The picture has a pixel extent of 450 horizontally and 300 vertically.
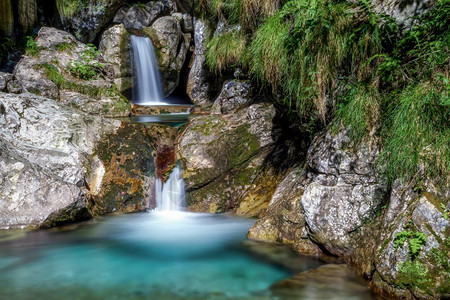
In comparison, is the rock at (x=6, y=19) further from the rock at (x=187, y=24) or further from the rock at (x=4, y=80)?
the rock at (x=187, y=24)

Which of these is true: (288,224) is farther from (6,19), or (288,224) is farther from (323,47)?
(6,19)

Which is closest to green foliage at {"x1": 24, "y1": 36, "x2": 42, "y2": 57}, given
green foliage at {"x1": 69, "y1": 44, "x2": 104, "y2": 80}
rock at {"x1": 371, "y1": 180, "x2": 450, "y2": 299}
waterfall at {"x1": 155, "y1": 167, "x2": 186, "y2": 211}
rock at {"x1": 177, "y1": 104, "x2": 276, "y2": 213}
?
green foliage at {"x1": 69, "y1": 44, "x2": 104, "y2": 80}

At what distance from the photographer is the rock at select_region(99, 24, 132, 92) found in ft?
35.4

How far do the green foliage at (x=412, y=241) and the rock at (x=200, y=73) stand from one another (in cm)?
818

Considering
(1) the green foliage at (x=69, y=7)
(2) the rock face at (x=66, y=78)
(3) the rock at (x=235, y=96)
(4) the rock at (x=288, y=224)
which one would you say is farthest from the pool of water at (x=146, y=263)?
(1) the green foliage at (x=69, y=7)

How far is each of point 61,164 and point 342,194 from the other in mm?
4263

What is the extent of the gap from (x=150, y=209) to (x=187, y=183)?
763mm

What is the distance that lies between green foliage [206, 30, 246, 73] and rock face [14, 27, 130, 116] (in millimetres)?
2734

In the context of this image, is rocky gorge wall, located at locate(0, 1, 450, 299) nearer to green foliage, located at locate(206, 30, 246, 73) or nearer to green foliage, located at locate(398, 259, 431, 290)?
green foliage, located at locate(398, 259, 431, 290)

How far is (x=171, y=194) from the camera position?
18.8ft

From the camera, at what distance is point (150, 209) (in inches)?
222

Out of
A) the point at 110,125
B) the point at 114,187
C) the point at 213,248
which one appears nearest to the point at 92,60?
the point at 110,125

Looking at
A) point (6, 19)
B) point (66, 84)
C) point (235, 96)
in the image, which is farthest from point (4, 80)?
point (235, 96)

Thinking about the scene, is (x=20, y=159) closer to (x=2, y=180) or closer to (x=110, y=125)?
(x=2, y=180)
